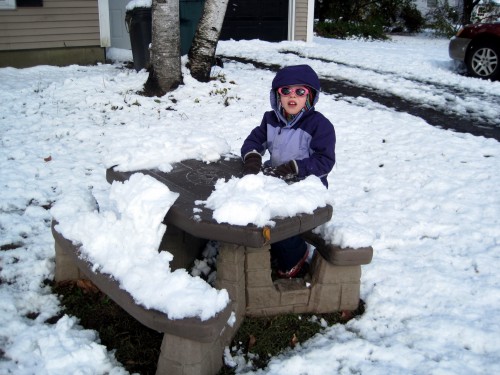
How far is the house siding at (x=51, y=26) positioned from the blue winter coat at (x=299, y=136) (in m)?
8.34

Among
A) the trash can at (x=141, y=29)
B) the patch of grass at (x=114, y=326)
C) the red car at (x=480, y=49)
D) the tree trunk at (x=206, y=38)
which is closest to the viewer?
the patch of grass at (x=114, y=326)

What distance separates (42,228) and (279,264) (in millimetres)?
1959

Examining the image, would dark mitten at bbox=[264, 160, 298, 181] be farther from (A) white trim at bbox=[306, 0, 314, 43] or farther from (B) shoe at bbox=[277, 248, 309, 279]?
(A) white trim at bbox=[306, 0, 314, 43]

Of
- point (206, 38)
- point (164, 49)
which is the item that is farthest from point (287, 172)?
point (206, 38)

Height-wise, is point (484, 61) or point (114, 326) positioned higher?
point (484, 61)

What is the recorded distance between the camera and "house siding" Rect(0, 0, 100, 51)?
9992 mm

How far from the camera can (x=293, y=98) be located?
3342mm

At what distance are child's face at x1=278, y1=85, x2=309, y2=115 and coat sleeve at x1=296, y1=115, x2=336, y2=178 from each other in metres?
0.16

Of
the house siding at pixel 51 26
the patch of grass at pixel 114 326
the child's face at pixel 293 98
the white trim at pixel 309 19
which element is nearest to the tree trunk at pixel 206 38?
the house siding at pixel 51 26

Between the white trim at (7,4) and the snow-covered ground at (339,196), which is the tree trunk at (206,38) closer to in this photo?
the snow-covered ground at (339,196)

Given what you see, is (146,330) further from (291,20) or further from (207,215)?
(291,20)

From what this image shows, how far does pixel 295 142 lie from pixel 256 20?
12081mm

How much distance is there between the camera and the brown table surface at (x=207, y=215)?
8.19ft

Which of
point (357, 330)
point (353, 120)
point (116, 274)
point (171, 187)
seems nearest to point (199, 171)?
point (171, 187)
